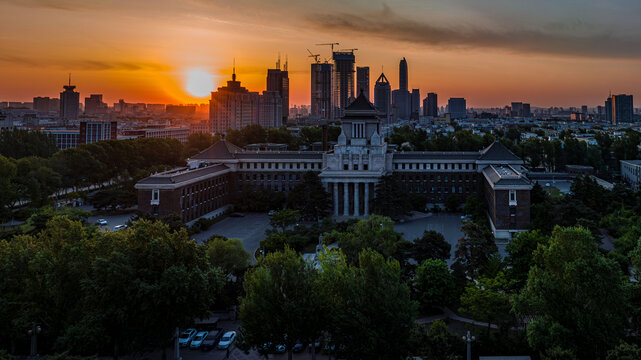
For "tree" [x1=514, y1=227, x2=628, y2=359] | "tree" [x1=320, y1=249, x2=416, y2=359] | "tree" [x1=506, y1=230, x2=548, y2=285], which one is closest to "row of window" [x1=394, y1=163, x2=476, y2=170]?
"tree" [x1=506, y1=230, x2=548, y2=285]

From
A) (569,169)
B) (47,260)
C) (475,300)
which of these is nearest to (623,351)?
(475,300)

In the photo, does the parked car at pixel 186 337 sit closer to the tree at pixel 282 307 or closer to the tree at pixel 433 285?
the tree at pixel 282 307

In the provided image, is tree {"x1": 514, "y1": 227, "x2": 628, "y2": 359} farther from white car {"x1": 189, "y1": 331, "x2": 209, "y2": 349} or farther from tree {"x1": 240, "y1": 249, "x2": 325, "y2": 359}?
white car {"x1": 189, "y1": 331, "x2": 209, "y2": 349}

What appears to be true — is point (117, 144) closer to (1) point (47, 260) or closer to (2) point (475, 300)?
(1) point (47, 260)

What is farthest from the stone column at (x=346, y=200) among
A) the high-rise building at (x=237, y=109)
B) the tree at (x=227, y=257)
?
the high-rise building at (x=237, y=109)

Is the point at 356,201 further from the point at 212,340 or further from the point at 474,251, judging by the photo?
the point at 212,340
